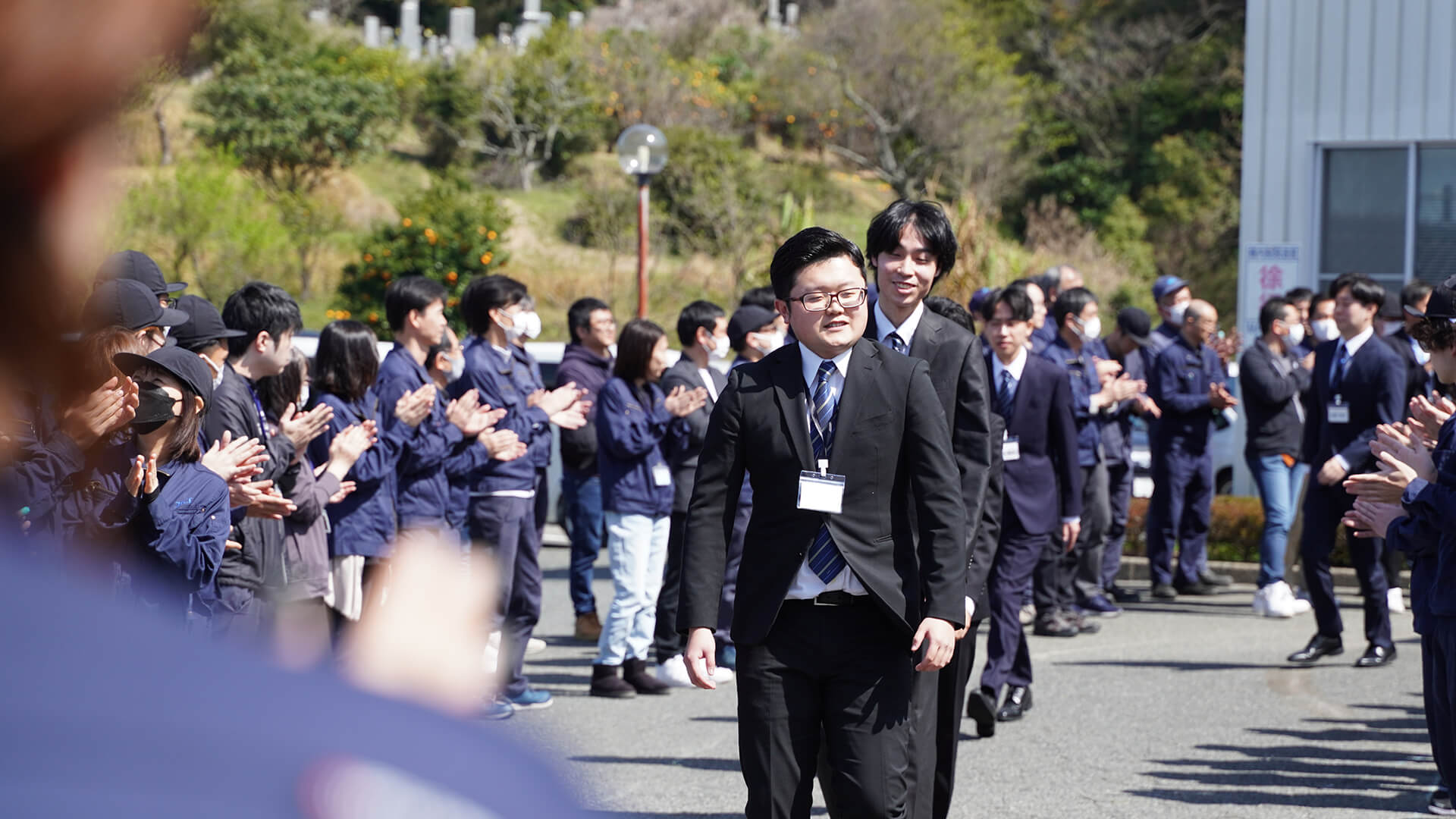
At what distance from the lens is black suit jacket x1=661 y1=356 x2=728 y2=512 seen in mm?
8664

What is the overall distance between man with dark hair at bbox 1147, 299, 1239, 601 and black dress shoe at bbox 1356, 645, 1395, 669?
2.56 metres

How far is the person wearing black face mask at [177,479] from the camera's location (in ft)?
14.8

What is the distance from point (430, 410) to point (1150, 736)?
3.65 m

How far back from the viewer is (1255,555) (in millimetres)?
12656

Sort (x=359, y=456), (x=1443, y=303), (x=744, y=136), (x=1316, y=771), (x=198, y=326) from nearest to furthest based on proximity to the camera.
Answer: (x=1443, y=303)
(x=198, y=326)
(x=359, y=456)
(x=1316, y=771)
(x=744, y=136)

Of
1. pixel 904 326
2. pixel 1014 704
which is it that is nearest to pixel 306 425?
pixel 904 326

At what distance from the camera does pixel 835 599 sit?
13.4 ft

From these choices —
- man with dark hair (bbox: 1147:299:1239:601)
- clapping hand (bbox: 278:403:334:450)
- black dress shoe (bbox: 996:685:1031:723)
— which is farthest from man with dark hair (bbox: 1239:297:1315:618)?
clapping hand (bbox: 278:403:334:450)

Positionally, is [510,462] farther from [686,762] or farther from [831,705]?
[831,705]

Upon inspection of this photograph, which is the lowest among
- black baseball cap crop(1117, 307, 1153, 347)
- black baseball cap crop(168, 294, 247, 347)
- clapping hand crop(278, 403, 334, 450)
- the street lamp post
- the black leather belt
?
the black leather belt

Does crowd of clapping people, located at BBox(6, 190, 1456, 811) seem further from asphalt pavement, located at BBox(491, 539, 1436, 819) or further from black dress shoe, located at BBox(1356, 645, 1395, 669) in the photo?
asphalt pavement, located at BBox(491, 539, 1436, 819)

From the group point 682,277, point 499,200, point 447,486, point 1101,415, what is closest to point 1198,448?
point 1101,415

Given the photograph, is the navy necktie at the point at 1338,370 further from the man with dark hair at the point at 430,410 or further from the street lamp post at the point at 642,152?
the street lamp post at the point at 642,152

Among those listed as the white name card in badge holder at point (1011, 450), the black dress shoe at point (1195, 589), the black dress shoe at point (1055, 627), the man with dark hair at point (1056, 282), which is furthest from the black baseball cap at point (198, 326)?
the black dress shoe at point (1195, 589)
